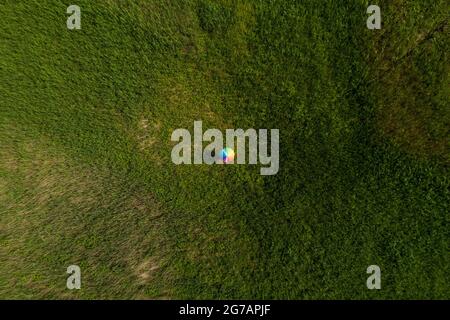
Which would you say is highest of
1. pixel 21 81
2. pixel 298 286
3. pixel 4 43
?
pixel 4 43

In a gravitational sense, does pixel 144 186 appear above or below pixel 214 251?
above

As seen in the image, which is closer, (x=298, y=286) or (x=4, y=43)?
(x=298, y=286)
